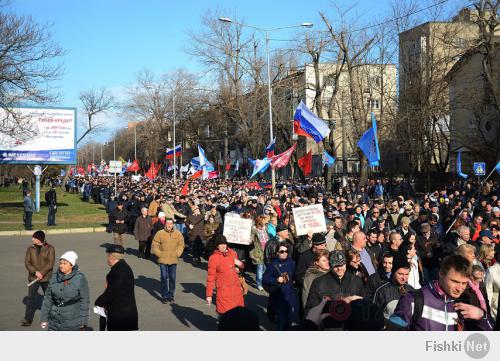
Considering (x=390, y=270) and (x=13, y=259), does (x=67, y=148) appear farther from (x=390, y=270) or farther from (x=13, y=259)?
(x=390, y=270)

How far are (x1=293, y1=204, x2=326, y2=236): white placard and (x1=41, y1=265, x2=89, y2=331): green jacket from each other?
5.08 m

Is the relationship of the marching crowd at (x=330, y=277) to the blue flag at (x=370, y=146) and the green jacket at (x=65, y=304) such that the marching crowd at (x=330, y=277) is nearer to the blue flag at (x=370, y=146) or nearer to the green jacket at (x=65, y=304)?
the green jacket at (x=65, y=304)

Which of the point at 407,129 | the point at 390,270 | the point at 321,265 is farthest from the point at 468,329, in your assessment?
the point at 407,129

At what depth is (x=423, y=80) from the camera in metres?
33.9

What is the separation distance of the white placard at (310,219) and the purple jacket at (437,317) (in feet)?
22.2

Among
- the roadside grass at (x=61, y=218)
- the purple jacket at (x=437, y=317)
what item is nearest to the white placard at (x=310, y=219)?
the purple jacket at (x=437, y=317)

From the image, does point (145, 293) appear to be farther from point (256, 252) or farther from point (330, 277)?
point (330, 277)

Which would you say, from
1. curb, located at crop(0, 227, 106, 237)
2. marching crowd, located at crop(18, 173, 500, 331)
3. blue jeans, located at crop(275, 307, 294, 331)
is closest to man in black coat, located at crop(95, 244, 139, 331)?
marching crowd, located at crop(18, 173, 500, 331)

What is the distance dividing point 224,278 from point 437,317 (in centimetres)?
424

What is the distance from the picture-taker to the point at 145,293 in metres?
12.1

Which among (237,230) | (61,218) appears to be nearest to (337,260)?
(237,230)

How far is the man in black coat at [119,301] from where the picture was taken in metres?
6.53

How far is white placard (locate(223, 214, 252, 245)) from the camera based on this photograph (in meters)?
11.8

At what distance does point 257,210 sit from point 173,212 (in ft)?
10.1
